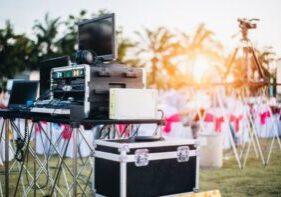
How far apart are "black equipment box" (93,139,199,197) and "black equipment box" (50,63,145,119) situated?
28 centimetres

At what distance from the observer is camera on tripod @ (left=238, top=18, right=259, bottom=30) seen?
6.19m

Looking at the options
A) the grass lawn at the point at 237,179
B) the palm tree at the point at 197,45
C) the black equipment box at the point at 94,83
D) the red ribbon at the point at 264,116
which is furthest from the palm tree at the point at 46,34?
the black equipment box at the point at 94,83

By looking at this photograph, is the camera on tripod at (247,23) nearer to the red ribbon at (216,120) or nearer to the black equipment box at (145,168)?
the red ribbon at (216,120)

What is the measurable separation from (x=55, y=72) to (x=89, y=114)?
725 mm

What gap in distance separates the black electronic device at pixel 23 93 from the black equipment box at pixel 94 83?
3.01 feet

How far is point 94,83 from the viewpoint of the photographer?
3.09 metres

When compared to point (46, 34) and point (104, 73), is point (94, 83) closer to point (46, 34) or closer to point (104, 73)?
point (104, 73)

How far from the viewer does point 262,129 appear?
11438 mm

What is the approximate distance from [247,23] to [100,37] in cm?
344

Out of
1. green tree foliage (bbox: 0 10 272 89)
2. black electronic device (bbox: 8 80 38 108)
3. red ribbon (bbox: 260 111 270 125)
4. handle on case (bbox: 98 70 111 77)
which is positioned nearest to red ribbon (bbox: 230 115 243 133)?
red ribbon (bbox: 260 111 270 125)

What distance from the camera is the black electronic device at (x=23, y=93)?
4293mm

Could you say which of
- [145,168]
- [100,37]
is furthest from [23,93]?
[145,168]

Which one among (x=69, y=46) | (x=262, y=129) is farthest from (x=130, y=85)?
(x=69, y=46)

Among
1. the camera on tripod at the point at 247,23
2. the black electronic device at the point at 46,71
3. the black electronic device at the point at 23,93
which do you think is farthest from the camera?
the camera on tripod at the point at 247,23
